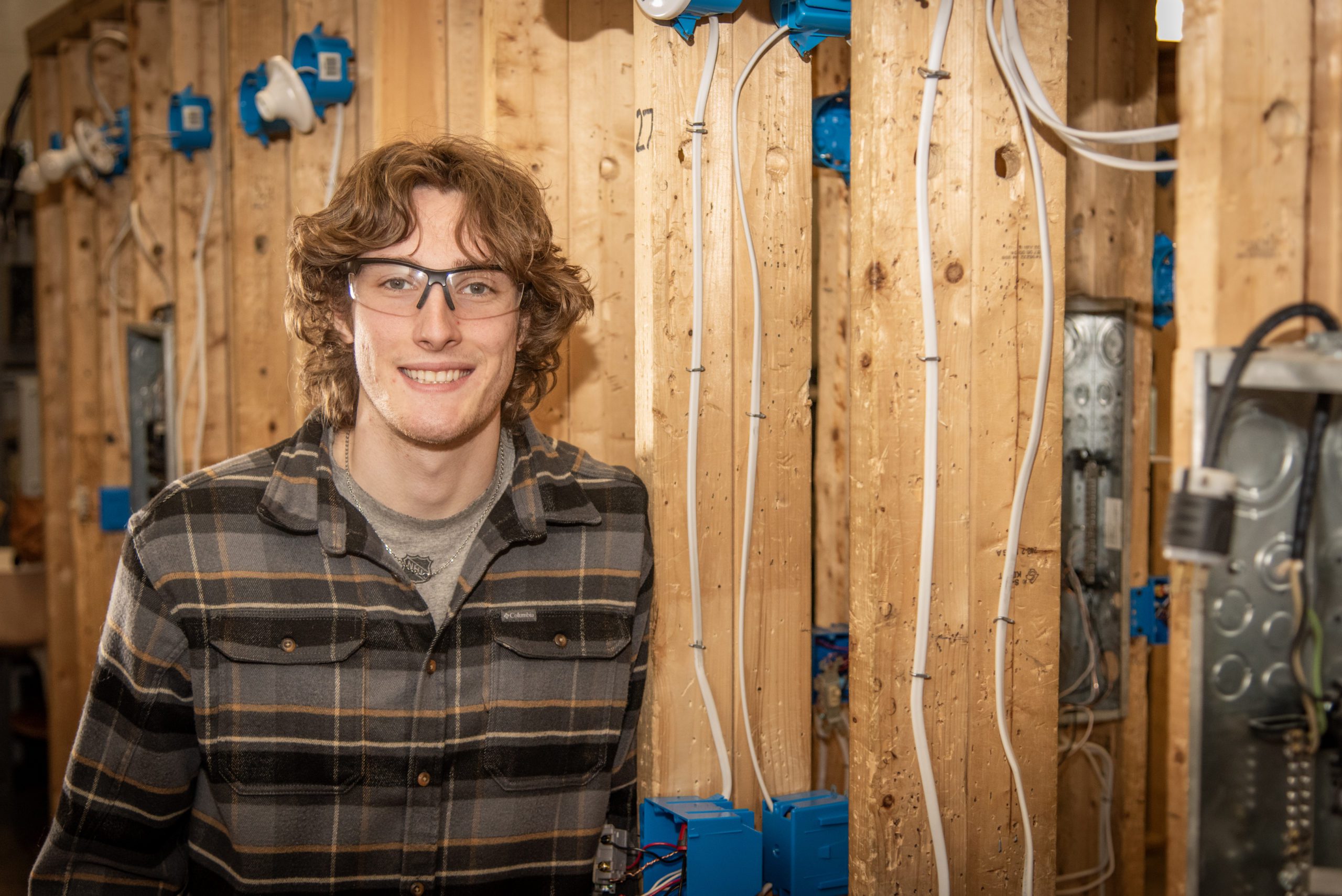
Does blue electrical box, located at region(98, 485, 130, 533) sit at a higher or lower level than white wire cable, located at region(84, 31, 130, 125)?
lower

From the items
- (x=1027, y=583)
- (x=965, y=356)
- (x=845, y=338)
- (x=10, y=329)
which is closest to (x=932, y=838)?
(x=1027, y=583)

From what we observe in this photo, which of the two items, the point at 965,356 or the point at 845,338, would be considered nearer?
the point at 965,356

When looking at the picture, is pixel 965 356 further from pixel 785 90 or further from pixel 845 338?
pixel 845 338

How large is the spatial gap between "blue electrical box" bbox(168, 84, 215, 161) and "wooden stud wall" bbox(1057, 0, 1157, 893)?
2.86 m

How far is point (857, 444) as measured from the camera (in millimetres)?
1534

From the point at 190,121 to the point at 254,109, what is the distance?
0.62m

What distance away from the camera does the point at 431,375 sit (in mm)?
1873

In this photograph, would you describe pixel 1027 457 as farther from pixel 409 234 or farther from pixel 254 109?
pixel 254 109

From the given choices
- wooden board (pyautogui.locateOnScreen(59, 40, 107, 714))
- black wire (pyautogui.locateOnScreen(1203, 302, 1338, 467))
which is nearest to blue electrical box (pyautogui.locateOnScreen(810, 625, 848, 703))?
black wire (pyautogui.locateOnScreen(1203, 302, 1338, 467))

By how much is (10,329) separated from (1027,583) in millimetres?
5973

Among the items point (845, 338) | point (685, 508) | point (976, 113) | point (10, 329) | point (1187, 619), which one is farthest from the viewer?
point (10, 329)

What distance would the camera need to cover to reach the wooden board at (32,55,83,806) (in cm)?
500

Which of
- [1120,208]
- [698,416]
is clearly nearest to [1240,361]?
[698,416]

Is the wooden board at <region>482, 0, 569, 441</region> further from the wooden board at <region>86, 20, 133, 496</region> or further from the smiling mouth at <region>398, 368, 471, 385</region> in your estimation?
the wooden board at <region>86, 20, 133, 496</region>
